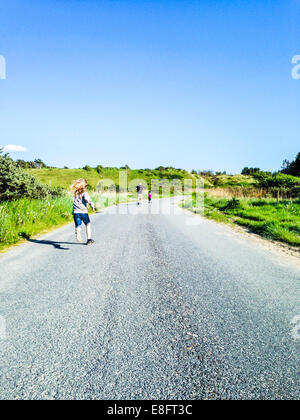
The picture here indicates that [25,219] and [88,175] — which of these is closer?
[25,219]

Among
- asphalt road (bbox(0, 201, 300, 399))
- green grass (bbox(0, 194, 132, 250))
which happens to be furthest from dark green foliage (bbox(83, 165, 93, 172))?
asphalt road (bbox(0, 201, 300, 399))

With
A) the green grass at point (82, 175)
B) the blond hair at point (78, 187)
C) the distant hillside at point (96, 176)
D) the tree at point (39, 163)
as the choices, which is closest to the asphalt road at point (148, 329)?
the blond hair at point (78, 187)

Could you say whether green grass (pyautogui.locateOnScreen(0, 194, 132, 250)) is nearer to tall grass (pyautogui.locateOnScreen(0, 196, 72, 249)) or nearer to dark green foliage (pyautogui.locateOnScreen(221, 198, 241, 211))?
tall grass (pyautogui.locateOnScreen(0, 196, 72, 249))

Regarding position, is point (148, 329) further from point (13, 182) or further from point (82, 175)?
point (82, 175)

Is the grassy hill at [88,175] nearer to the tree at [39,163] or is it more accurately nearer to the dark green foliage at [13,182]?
the tree at [39,163]

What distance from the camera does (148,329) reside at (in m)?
2.41

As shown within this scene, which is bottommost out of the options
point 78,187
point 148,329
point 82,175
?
point 148,329

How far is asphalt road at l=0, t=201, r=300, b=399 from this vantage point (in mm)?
1728

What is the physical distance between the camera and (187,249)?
5.89 metres

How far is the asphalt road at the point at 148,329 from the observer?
5.67ft

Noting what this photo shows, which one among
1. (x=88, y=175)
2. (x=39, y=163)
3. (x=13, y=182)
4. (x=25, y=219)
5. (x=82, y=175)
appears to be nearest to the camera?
(x=25, y=219)

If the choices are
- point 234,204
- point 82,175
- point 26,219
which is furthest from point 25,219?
point 82,175

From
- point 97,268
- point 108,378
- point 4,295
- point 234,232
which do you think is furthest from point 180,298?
point 234,232
